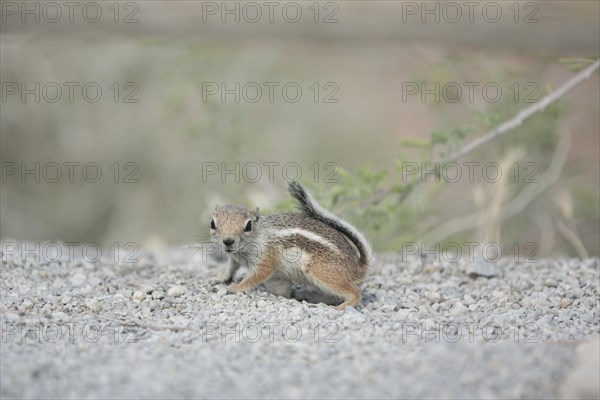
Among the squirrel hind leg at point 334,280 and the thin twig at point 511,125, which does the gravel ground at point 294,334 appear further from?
the thin twig at point 511,125

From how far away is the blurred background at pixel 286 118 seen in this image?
7.51m

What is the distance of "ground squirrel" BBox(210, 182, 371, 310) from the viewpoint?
562 centimetres

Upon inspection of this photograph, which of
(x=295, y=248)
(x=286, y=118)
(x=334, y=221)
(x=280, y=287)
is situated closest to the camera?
(x=295, y=248)

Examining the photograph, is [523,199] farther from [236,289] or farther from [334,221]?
[236,289]

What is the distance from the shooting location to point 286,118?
16.4 m

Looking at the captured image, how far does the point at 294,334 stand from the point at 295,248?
3.68ft

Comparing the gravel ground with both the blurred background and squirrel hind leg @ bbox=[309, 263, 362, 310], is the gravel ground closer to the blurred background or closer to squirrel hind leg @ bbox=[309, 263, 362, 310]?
squirrel hind leg @ bbox=[309, 263, 362, 310]

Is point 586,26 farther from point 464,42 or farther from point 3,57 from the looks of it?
point 3,57

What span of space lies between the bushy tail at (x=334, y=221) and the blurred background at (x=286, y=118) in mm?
985

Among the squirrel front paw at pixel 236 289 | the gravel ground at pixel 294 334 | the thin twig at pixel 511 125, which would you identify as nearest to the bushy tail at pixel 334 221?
the gravel ground at pixel 294 334

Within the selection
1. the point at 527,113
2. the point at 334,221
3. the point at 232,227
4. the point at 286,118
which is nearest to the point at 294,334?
Result: the point at 232,227

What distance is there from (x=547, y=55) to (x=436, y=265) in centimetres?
355

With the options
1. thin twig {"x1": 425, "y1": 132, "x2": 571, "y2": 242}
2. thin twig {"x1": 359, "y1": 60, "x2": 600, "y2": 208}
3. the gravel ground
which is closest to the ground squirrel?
the gravel ground

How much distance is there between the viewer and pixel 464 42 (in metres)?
7.61
